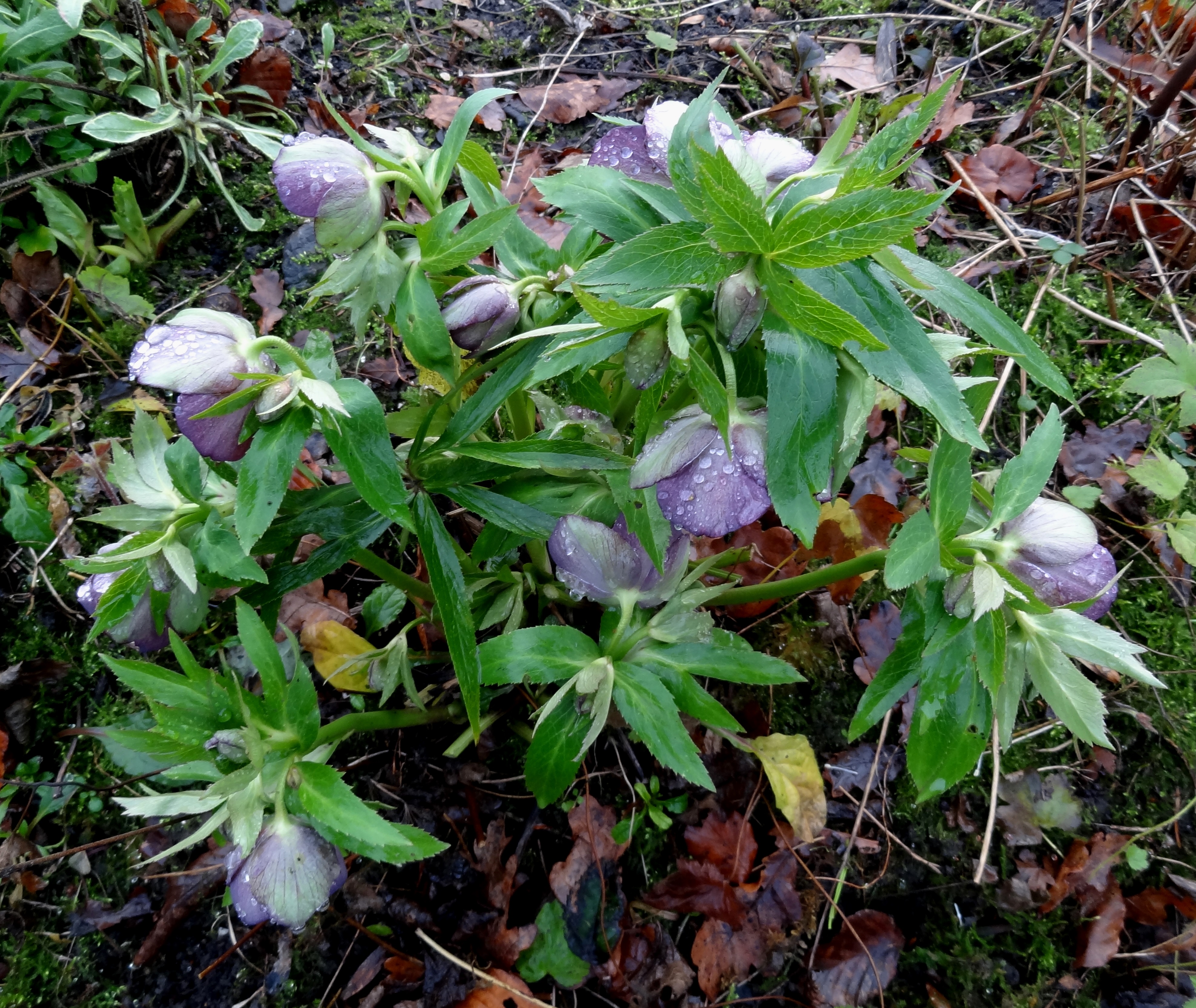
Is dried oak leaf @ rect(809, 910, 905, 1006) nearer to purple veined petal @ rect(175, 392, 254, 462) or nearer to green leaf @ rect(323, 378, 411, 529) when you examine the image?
green leaf @ rect(323, 378, 411, 529)

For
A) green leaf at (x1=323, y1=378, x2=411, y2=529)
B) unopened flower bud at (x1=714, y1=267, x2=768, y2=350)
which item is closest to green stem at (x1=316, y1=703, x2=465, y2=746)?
green leaf at (x1=323, y1=378, x2=411, y2=529)

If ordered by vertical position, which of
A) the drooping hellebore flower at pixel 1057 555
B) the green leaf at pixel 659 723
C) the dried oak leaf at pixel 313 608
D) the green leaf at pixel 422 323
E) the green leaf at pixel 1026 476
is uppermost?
the green leaf at pixel 422 323

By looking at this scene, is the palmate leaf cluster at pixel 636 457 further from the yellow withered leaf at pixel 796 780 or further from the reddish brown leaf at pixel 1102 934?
the reddish brown leaf at pixel 1102 934

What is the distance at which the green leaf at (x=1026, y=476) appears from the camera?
96 cm

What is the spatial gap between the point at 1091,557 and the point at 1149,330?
→ 1272 millimetres

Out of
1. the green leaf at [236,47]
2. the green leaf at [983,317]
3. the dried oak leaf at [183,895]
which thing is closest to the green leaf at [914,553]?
the green leaf at [983,317]

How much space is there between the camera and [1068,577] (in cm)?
95

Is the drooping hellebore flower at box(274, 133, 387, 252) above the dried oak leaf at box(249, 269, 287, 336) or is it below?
above

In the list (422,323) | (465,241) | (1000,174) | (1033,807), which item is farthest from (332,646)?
(1000,174)

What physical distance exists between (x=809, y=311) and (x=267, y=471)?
619 millimetres

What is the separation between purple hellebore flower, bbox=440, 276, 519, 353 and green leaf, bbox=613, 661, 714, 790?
49 centimetres

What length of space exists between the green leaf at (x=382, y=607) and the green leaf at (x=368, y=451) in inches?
21.6

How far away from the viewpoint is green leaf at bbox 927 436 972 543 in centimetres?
95

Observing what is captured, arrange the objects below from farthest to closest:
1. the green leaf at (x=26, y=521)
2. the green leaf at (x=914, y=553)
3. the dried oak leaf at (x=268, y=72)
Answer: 1. the dried oak leaf at (x=268, y=72)
2. the green leaf at (x=26, y=521)
3. the green leaf at (x=914, y=553)
